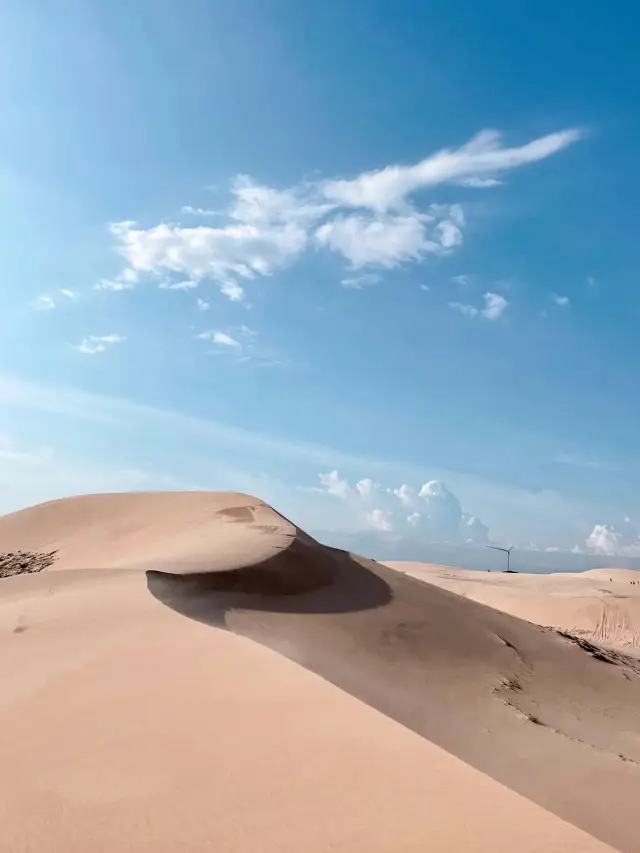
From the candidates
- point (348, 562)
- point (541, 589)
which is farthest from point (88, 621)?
point (541, 589)

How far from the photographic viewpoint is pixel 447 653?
8.68 meters

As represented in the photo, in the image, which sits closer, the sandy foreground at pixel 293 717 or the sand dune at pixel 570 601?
the sandy foreground at pixel 293 717

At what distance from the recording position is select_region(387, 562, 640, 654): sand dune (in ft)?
64.2

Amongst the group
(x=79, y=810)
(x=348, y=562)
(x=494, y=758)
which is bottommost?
(x=494, y=758)

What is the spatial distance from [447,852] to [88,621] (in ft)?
16.1

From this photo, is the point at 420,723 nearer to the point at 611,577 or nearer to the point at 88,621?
the point at 88,621

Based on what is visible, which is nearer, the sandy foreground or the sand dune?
the sandy foreground

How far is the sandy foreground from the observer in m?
2.87

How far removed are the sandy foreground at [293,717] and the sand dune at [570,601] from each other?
24.9 ft

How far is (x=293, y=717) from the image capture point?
415cm

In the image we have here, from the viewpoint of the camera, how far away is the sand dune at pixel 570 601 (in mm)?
19562

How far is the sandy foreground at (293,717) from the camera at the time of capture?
9.43 feet

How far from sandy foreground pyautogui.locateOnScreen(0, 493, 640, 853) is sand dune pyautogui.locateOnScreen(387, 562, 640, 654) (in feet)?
24.9

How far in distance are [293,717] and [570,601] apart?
20.8m
